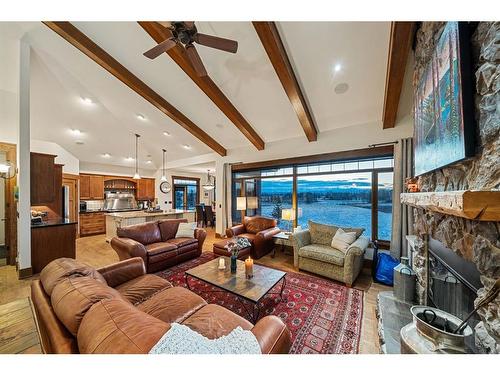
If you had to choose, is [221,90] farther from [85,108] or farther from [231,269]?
[85,108]

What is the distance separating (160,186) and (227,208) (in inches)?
149

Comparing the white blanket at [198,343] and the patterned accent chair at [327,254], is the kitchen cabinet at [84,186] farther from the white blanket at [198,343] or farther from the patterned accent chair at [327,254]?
the white blanket at [198,343]

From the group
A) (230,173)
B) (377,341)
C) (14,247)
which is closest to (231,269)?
(377,341)

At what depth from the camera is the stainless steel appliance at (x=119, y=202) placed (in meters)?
6.75

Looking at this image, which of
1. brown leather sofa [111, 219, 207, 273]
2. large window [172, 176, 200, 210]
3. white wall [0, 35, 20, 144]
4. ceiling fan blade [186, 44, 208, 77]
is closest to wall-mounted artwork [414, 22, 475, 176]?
ceiling fan blade [186, 44, 208, 77]

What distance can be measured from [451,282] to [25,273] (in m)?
5.44

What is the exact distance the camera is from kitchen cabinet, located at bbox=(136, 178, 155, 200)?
7.62 m

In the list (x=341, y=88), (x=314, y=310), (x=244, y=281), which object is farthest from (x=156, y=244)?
(x=341, y=88)

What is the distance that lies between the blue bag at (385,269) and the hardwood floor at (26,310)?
10 cm

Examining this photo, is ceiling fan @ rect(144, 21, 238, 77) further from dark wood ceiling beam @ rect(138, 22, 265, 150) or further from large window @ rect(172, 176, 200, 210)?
large window @ rect(172, 176, 200, 210)

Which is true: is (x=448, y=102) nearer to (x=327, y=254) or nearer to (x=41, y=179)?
(x=327, y=254)

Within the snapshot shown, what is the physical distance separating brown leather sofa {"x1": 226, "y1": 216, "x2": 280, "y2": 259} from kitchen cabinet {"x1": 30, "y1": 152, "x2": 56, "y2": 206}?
11.4 ft
